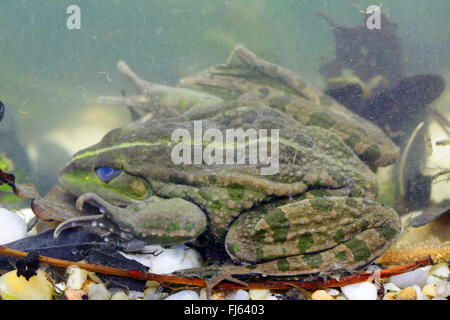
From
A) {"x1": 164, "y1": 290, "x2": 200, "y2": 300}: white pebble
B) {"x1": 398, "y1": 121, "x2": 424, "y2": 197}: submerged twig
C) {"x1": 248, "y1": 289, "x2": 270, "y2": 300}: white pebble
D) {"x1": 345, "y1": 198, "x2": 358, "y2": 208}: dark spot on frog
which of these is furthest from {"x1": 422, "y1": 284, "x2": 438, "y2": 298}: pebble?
{"x1": 398, "y1": 121, "x2": 424, "y2": 197}: submerged twig

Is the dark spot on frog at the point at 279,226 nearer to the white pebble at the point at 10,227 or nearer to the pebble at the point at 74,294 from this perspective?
the pebble at the point at 74,294

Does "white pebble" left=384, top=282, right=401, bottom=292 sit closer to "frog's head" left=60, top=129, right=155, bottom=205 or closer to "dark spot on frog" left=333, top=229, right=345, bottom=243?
"dark spot on frog" left=333, top=229, right=345, bottom=243

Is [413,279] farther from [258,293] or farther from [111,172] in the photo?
[111,172]


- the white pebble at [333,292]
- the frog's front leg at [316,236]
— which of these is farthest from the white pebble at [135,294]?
the white pebble at [333,292]

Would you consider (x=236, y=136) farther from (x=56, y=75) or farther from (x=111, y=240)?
(x=56, y=75)

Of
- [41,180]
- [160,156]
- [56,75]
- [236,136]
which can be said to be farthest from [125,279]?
[56,75]
